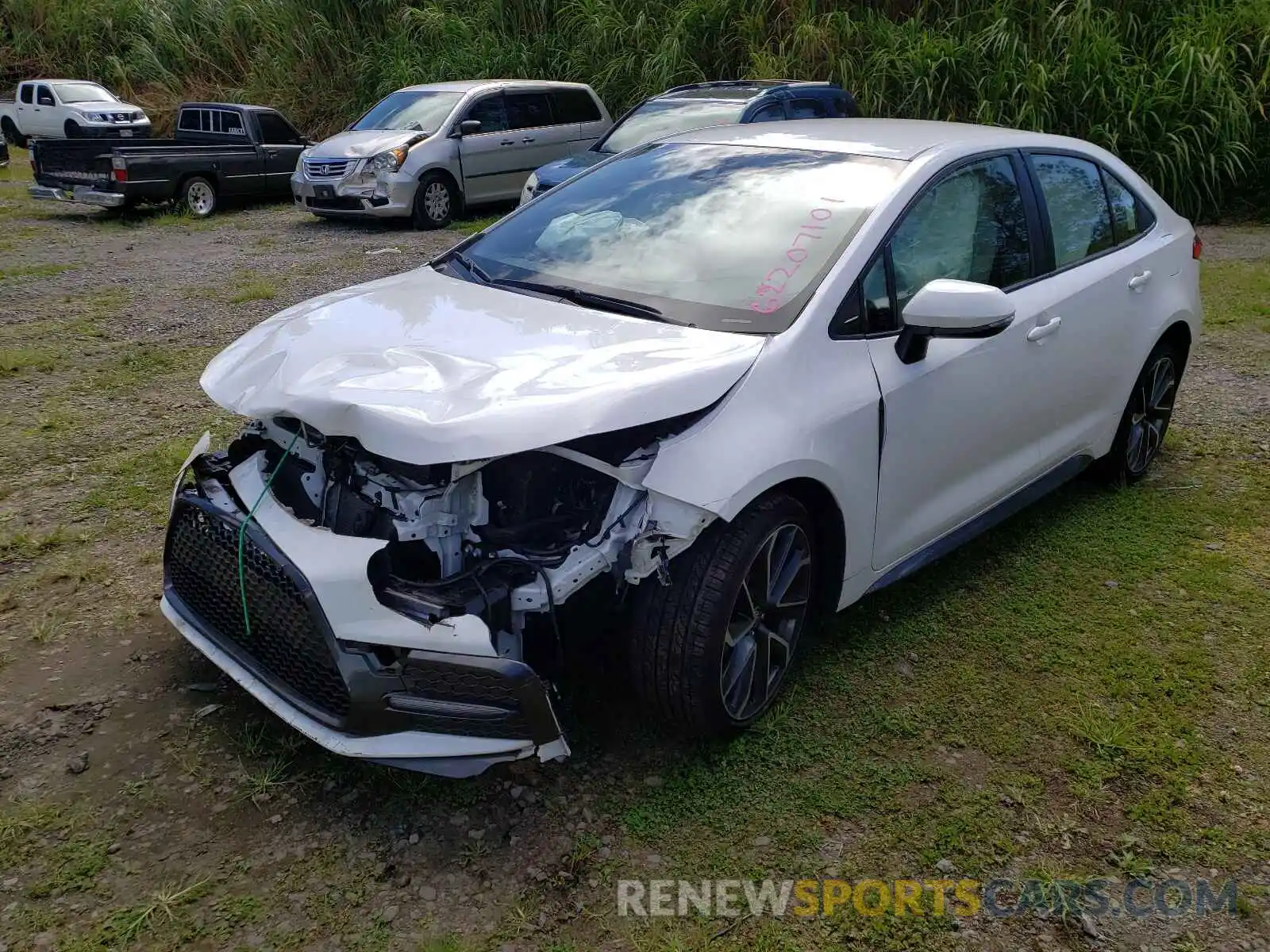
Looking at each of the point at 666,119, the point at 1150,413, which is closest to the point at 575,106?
the point at 666,119

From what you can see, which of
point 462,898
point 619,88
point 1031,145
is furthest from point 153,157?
point 462,898

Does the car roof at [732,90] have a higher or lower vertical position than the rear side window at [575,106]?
higher

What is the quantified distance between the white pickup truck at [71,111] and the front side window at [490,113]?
8909 millimetres

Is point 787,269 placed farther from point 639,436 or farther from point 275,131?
point 275,131

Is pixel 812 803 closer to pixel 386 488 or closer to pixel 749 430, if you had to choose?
pixel 749 430

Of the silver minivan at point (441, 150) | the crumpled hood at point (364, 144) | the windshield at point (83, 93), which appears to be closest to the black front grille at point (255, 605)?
the silver minivan at point (441, 150)

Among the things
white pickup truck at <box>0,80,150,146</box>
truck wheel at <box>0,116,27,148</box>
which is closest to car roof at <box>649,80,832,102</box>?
white pickup truck at <box>0,80,150,146</box>

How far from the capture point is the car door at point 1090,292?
3.88 m

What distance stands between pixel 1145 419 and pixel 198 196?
38.1 feet

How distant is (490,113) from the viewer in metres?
12.2

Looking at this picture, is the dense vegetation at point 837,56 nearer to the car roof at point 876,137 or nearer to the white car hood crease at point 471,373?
the car roof at point 876,137

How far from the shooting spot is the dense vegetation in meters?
10.7

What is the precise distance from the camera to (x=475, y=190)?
12070 millimetres

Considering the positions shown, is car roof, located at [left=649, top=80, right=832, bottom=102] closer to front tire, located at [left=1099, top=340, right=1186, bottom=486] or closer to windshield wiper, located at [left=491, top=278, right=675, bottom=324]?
front tire, located at [left=1099, top=340, right=1186, bottom=486]
